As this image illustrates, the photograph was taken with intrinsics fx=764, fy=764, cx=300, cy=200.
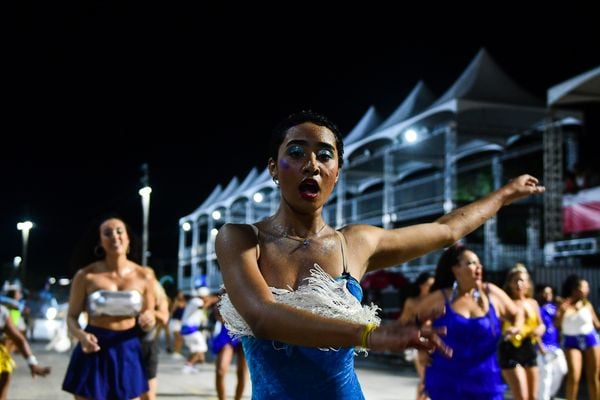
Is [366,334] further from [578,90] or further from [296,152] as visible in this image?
[578,90]

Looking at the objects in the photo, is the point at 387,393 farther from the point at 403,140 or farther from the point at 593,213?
the point at 403,140

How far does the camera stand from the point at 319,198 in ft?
8.71

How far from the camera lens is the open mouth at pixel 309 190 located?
262cm

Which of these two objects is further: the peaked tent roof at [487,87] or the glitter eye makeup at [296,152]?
the peaked tent roof at [487,87]

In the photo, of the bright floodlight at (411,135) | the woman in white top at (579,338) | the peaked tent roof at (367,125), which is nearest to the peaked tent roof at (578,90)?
the bright floodlight at (411,135)

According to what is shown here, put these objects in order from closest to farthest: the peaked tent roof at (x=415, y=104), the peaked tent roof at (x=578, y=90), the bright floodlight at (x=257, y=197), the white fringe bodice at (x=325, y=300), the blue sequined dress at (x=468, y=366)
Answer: the white fringe bodice at (x=325, y=300) → the blue sequined dress at (x=468, y=366) → the peaked tent roof at (x=578, y=90) → the peaked tent roof at (x=415, y=104) → the bright floodlight at (x=257, y=197)

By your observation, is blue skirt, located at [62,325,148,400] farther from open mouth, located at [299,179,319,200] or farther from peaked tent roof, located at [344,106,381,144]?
peaked tent roof, located at [344,106,381,144]

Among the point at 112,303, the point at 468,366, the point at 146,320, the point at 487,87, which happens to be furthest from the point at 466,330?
the point at 487,87

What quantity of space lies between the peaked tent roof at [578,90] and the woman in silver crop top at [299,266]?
15.5 metres

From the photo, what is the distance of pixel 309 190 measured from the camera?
2635 mm

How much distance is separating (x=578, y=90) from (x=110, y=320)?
47.4ft

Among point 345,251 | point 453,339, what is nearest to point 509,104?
point 453,339

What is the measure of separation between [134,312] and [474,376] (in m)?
2.79

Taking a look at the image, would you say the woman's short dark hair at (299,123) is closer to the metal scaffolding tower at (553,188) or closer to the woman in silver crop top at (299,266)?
the woman in silver crop top at (299,266)
